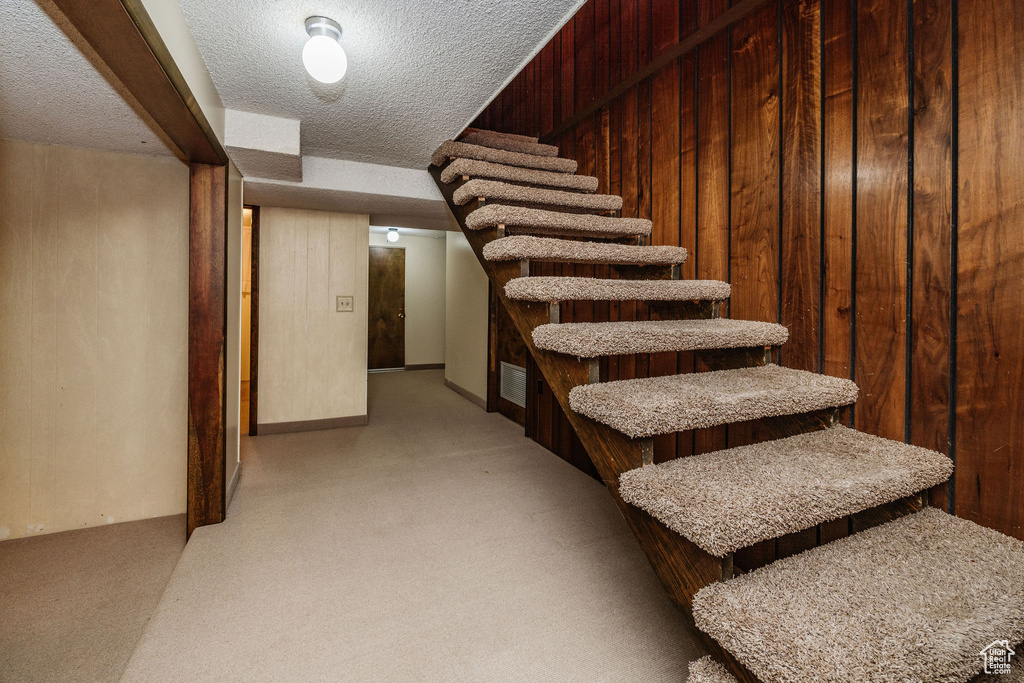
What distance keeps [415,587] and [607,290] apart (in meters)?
1.37

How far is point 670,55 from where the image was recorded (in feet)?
7.61

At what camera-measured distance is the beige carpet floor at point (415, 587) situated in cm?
135

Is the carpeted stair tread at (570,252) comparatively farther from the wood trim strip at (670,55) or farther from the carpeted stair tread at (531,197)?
the wood trim strip at (670,55)

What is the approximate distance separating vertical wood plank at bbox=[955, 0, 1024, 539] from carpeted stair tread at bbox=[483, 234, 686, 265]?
102 centimetres

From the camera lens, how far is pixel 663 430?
117 cm

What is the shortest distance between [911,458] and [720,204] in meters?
1.24

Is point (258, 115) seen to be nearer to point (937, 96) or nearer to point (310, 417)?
point (310, 417)

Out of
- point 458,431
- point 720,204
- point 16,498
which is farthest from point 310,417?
point 720,204

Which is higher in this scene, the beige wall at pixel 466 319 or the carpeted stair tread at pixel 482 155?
the carpeted stair tread at pixel 482 155

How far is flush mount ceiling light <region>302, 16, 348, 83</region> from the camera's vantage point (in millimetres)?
1502

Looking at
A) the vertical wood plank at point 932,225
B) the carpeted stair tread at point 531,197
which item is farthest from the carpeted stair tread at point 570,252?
the vertical wood plank at point 932,225

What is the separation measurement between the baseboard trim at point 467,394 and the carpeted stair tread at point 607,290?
3142mm

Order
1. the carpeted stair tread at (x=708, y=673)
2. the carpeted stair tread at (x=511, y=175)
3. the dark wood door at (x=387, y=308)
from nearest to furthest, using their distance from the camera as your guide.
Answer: the carpeted stair tread at (x=708, y=673)
the carpeted stair tread at (x=511, y=175)
the dark wood door at (x=387, y=308)

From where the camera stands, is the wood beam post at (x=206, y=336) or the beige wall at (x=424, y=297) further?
the beige wall at (x=424, y=297)
